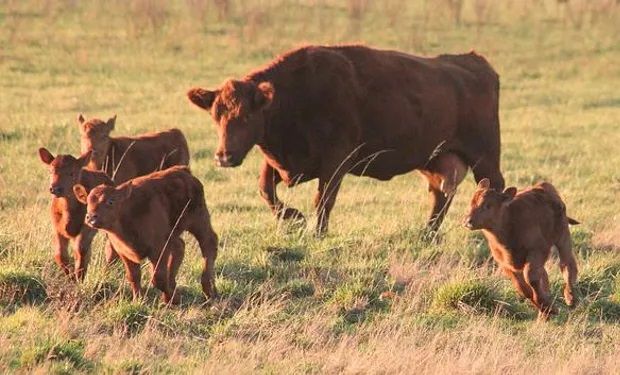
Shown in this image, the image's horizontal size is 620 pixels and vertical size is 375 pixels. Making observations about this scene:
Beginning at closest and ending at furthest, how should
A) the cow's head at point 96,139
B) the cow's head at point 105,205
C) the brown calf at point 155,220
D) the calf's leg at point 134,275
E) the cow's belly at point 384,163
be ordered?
the cow's head at point 105,205 < the brown calf at point 155,220 < the calf's leg at point 134,275 < the cow's head at point 96,139 < the cow's belly at point 384,163

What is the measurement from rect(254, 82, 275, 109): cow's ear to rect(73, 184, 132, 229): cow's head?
2.97 m

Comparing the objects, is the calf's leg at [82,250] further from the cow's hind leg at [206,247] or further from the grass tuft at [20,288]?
the cow's hind leg at [206,247]

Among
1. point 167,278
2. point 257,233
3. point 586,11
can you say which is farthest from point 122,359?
point 586,11

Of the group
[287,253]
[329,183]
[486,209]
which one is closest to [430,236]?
[329,183]

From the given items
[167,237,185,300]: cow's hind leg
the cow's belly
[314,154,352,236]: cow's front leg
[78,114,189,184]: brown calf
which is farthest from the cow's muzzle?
[167,237,185,300]: cow's hind leg

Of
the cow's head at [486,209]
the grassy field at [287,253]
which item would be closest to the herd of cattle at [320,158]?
the cow's head at [486,209]

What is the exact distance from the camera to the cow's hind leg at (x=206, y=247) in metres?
8.96

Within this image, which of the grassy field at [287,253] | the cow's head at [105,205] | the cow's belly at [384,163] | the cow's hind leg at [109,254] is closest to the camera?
the grassy field at [287,253]

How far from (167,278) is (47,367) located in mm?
1675

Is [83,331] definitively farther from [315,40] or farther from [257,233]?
[315,40]

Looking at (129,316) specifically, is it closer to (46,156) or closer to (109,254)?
(109,254)

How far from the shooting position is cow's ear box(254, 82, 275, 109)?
36.8 ft

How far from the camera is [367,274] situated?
977cm

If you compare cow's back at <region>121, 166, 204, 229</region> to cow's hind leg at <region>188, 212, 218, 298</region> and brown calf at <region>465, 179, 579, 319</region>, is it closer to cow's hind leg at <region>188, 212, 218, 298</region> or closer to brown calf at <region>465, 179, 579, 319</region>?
cow's hind leg at <region>188, 212, 218, 298</region>
